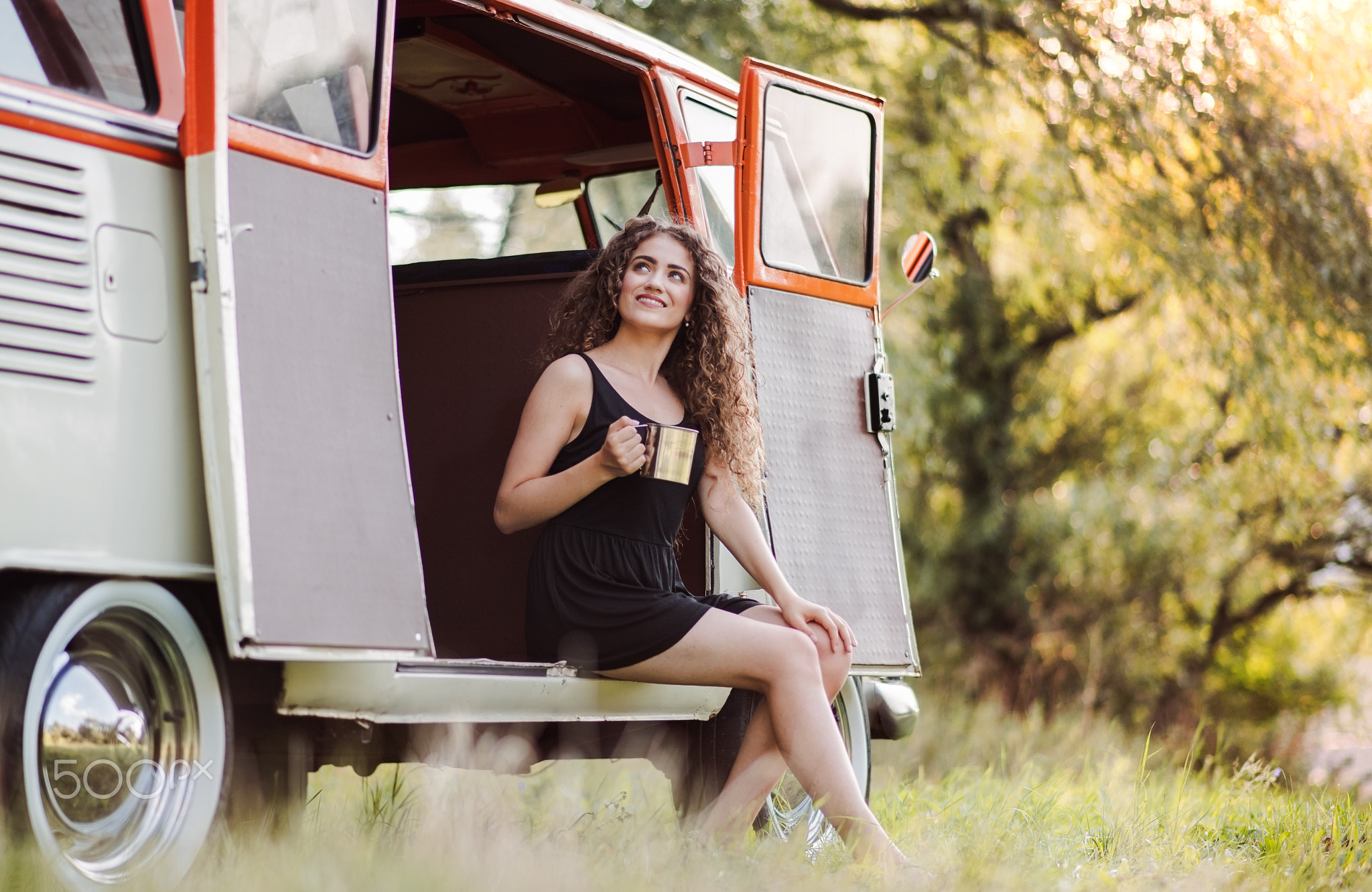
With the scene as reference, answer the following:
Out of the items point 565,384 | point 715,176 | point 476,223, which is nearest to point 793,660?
point 565,384

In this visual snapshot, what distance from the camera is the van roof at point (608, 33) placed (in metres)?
4.16

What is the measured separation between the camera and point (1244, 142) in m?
8.28

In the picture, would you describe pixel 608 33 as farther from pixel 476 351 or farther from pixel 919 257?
pixel 919 257

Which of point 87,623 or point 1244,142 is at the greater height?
point 1244,142

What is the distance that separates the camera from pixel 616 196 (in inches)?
222

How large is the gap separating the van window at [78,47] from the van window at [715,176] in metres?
2.09

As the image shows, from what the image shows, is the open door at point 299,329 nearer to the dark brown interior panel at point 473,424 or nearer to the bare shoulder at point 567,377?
the bare shoulder at point 567,377

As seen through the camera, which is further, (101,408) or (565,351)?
(565,351)

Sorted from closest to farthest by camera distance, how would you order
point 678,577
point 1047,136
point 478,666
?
point 478,666 < point 678,577 < point 1047,136

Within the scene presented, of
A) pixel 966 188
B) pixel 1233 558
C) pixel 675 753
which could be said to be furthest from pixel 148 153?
pixel 1233 558

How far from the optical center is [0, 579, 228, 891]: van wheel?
2.71 m

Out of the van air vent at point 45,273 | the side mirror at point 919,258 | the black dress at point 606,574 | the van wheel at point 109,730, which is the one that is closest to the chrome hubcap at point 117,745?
the van wheel at point 109,730

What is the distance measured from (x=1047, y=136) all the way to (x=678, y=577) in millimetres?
6155

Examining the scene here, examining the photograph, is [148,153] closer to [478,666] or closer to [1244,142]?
[478,666]
